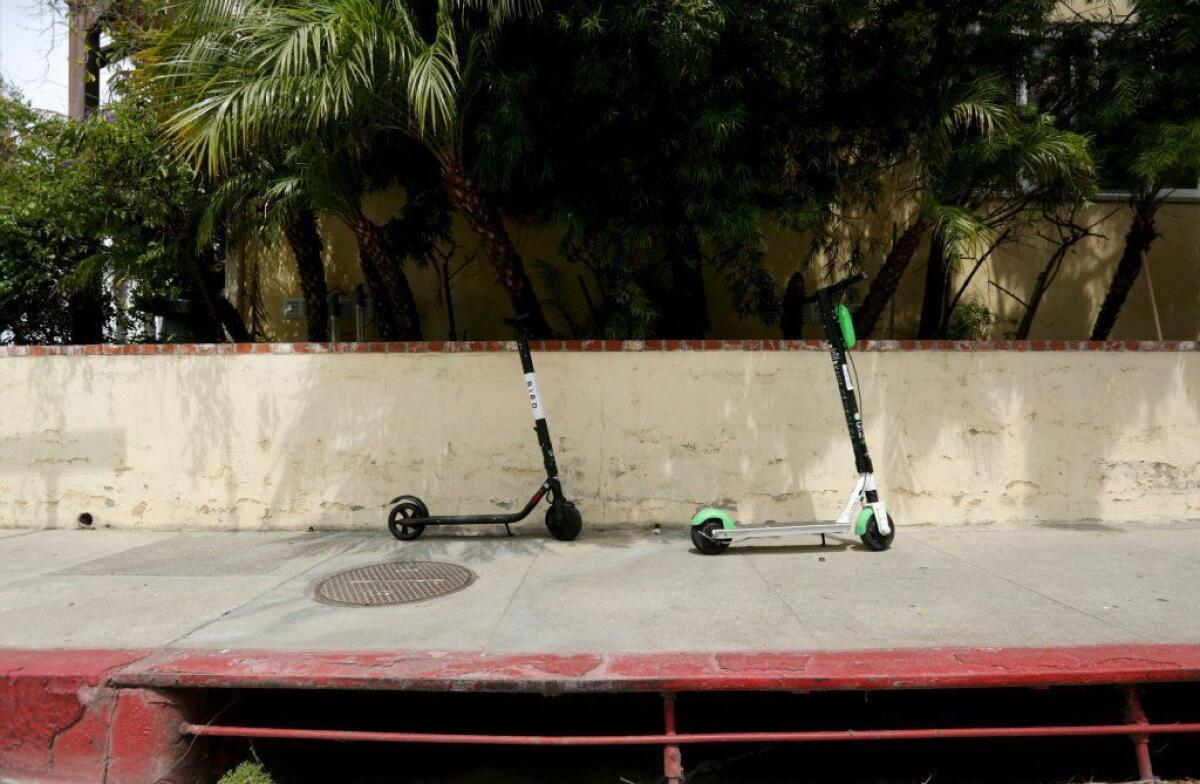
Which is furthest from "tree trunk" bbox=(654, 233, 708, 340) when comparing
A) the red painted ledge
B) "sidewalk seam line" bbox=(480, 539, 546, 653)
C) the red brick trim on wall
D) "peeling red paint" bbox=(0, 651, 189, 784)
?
"peeling red paint" bbox=(0, 651, 189, 784)

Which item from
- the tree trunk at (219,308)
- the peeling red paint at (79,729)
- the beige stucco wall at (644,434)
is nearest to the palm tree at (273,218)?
the tree trunk at (219,308)

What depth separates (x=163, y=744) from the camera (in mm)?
3184

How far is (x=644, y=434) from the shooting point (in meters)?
6.09

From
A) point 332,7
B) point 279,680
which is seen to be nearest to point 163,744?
point 279,680

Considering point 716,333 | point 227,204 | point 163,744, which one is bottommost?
point 163,744

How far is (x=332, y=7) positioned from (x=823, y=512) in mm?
5515

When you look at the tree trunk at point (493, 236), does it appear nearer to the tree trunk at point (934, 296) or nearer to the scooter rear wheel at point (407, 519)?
the scooter rear wheel at point (407, 519)

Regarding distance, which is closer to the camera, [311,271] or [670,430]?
[670,430]

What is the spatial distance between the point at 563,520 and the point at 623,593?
1316mm

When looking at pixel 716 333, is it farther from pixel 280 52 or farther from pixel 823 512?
pixel 280 52

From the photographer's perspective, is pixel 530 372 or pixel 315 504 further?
pixel 315 504

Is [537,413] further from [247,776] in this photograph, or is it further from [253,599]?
[247,776]

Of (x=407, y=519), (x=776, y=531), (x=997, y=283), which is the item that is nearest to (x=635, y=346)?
(x=776, y=531)

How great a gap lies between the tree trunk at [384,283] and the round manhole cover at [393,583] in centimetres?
291
